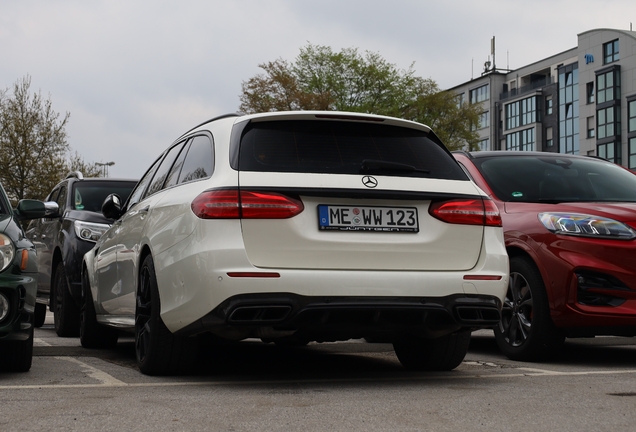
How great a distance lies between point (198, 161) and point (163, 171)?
3.41 feet

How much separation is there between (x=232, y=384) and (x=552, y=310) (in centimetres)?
257

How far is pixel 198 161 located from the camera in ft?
19.4

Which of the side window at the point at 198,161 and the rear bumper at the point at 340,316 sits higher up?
the side window at the point at 198,161

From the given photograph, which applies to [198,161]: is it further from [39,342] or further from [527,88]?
[527,88]

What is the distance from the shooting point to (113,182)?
443 inches

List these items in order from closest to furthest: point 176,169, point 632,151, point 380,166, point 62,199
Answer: point 380,166
point 176,169
point 62,199
point 632,151

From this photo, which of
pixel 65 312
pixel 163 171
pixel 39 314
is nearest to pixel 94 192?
pixel 65 312

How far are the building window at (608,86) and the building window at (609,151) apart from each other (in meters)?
3.16

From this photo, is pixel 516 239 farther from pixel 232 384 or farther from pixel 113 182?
pixel 113 182

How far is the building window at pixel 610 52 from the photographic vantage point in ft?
226

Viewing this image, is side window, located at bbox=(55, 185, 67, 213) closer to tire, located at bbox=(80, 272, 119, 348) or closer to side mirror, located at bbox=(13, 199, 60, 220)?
tire, located at bbox=(80, 272, 119, 348)

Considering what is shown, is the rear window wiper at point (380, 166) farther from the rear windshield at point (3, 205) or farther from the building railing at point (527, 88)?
the building railing at point (527, 88)

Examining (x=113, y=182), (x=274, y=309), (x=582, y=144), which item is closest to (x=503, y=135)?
(x=582, y=144)

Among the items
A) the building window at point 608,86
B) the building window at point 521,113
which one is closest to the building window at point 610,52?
the building window at point 608,86
